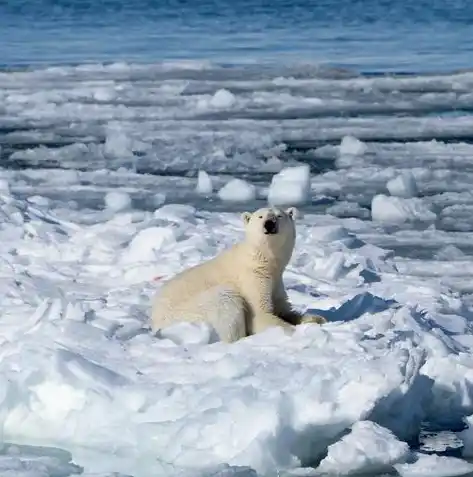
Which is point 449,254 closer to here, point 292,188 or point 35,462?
point 292,188

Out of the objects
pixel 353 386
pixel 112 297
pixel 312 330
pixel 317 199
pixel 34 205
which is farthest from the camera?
pixel 317 199

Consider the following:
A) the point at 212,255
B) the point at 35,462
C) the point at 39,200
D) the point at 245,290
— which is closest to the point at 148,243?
the point at 212,255

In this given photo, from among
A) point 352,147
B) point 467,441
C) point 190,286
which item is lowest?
point 352,147

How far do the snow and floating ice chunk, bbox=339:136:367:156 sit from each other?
0.02 m

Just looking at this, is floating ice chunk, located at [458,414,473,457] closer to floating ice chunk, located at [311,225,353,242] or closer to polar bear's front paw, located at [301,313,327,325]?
polar bear's front paw, located at [301,313,327,325]

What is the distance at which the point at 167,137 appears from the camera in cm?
1184

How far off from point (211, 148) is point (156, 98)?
3171mm

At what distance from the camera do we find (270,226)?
498 cm

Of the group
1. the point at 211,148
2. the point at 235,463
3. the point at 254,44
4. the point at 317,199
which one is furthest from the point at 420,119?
the point at 235,463

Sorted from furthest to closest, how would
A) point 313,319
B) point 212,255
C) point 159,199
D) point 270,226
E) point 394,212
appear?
point 159,199 < point 394,212 < point 212,255 < point 313,319 < point 270,226

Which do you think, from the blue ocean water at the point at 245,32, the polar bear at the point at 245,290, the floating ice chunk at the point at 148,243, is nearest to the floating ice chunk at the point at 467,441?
the polar bear at the point at 245,290

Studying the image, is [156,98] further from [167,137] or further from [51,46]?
[51,46]

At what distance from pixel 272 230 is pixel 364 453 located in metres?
1.17

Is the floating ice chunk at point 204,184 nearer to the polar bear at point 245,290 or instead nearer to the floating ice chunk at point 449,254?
the floating ice chunk at point 449,254
